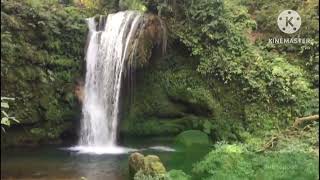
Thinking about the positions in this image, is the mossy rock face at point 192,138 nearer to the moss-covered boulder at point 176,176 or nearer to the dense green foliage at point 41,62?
the dense green foliage at point 41,62

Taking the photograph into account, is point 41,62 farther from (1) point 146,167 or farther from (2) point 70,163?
(1) point 146,167

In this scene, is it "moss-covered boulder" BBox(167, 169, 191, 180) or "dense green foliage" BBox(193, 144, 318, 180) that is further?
"moss-covered boulder" BBox(167, 169, 191, 180)

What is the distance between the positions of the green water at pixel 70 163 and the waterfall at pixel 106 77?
98cm

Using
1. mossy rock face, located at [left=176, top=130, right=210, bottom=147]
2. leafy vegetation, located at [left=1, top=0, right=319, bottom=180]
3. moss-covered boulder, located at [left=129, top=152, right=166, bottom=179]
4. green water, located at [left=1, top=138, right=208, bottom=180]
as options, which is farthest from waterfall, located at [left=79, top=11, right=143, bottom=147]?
moss-covered boulder, located at [left=129, top=152, right=166, bottom=179]

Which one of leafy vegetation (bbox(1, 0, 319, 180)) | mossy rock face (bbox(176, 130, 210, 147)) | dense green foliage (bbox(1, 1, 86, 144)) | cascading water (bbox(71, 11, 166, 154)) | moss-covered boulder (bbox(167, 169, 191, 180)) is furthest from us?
cascading water (bbox(71, 11, 166, 154))

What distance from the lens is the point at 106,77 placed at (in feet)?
43.8

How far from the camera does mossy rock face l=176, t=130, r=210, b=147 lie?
487 inches

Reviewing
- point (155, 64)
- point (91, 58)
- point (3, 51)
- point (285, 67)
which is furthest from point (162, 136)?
point (3, 51)

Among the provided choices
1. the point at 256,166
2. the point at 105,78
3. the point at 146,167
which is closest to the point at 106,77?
the point at 105,78

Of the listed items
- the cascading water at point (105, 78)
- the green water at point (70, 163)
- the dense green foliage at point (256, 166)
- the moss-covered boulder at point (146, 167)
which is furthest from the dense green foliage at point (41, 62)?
the dense green foliage at point (256, 166)

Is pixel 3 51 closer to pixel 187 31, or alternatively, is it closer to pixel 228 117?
pixel 187 31

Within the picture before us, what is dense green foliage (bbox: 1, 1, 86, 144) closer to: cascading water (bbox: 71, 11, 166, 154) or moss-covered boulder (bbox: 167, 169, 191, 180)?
cascading water (bbox: 71, 11, 166, 154)

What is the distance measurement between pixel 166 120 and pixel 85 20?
12.6ft

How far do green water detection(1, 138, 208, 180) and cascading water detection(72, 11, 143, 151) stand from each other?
37.9 inches
